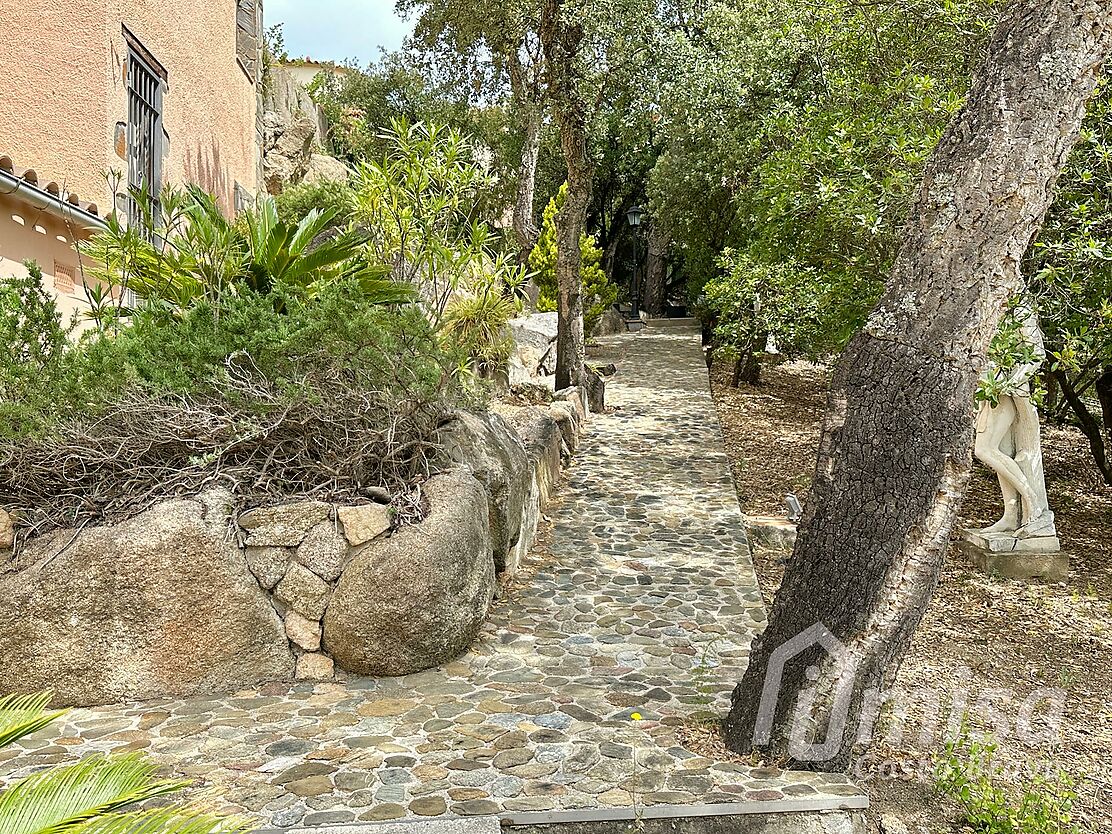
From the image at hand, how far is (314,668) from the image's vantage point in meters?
5.06

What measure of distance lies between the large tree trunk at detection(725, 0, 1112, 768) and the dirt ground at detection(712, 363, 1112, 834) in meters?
0.74

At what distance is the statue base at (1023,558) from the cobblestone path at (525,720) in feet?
6.15

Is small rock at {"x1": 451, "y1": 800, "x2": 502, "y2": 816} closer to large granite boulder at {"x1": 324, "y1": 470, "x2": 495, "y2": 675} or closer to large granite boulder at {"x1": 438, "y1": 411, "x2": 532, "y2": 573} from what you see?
large granite boulder at {"x1": 324, "y1": 470, "x2": 495, "y2": 675}

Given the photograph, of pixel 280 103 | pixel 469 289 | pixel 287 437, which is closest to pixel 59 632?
pixel 287 437

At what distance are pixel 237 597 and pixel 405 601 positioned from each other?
891 mm

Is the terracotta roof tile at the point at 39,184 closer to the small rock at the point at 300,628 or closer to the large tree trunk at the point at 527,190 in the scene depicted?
the small rock at the point at 300,628

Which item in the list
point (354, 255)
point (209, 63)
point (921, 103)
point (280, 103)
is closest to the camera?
point (921, 103)

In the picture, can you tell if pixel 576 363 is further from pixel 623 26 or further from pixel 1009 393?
pixel 1009 393

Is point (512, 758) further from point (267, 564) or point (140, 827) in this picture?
point (140, 827)

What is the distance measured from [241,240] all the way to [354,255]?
0.92m

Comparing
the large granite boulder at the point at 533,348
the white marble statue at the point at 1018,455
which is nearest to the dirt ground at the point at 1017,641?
the white marble statue at the point at 1018,455

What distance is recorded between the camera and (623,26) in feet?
39.8

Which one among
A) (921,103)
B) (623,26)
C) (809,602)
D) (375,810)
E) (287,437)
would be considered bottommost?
(375,810)

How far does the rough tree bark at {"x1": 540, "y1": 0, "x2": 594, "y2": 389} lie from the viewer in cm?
1181
